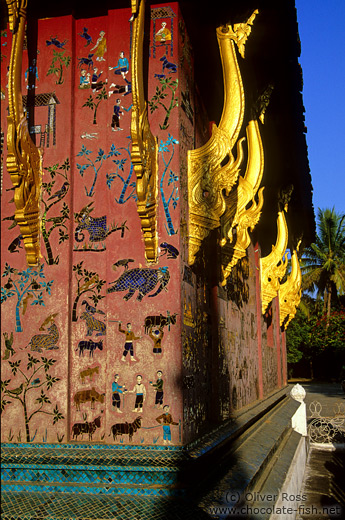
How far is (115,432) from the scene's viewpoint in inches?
132

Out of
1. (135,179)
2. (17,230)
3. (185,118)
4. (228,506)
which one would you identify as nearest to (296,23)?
(185,118)

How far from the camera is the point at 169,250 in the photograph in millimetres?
3492

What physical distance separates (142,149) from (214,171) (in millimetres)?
709

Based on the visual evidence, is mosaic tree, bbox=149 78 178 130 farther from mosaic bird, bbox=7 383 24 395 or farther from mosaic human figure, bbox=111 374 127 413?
mosaic bird, bbox=7 383 24 395

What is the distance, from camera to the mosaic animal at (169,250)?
3.48 metres

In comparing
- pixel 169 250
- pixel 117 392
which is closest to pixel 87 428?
pixel 117 392

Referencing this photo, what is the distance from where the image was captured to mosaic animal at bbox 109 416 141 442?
131 inches

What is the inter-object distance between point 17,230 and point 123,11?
1.62 meters

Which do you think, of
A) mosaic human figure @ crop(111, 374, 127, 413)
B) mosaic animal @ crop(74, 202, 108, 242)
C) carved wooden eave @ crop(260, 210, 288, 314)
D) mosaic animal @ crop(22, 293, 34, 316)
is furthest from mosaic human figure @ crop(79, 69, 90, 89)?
carved wooden eave @ crop(260, 210, 288, 314)

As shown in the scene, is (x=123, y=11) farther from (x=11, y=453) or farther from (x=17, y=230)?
(x=11, y=453)

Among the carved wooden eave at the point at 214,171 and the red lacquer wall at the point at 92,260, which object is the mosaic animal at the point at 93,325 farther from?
the carved wooden eave at the point at 214,171

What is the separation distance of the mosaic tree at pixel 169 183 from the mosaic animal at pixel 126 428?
1152 millimetres

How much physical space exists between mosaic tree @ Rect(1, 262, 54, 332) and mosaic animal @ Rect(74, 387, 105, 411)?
563 mm

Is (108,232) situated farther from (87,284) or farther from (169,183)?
(169,183)
